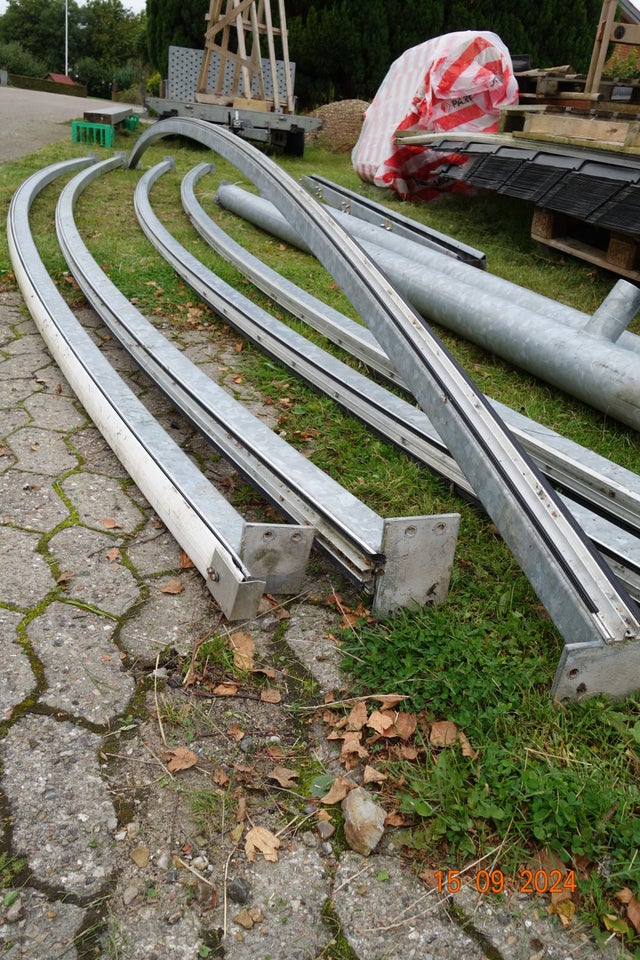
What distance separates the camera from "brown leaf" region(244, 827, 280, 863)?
1.50 m

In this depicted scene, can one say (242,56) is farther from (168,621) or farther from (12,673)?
(12,673)

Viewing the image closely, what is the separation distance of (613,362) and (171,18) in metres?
13.1

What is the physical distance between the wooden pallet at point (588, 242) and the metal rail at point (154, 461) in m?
3.73

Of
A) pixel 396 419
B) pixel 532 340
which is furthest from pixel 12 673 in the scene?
pixel 532 340

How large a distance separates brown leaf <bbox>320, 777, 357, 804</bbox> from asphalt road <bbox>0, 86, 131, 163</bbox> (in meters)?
8.92

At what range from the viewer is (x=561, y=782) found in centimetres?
161

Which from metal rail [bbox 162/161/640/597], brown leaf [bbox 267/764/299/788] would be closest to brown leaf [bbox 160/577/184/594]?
brown leaf [bbox 267/764/299/788]

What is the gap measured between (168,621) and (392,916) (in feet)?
3.20

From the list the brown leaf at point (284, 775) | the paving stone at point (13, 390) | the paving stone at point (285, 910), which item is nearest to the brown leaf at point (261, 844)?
the paving stone at point (285, 910)

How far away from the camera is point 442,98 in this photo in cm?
759

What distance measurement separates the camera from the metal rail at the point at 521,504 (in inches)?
68.7

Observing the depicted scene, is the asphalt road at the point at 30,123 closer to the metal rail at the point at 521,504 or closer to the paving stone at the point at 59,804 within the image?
the metal rail at the point at 521,504

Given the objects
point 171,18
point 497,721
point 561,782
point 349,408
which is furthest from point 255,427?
point 171,18

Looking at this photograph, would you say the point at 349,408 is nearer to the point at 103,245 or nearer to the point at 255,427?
the point at 255,427
